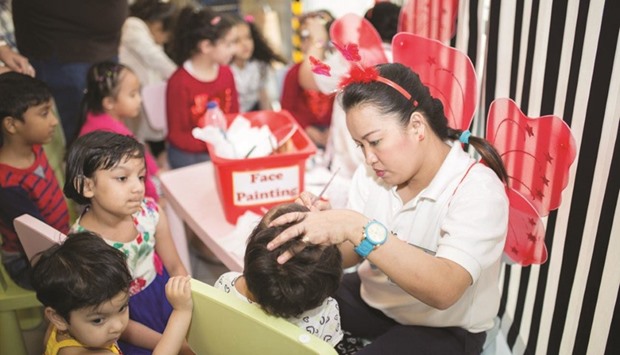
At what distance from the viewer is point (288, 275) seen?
1.21 m

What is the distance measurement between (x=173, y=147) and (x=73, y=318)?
1.72 meters

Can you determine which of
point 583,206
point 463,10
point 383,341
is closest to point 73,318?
point 383,341

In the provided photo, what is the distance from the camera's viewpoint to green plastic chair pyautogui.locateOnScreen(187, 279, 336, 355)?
3.57 ft

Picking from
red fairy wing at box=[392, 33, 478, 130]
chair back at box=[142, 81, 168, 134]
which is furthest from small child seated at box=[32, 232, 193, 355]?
chair back at box=[142, 81, 168, 134]

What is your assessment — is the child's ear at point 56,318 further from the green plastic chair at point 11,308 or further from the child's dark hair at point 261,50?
the child's dark hair at point 261,50

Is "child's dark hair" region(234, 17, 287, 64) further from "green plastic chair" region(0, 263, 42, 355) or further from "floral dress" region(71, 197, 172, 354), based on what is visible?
"green plastic chair" region(0, 263, 42, 355)

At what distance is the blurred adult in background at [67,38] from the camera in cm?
244

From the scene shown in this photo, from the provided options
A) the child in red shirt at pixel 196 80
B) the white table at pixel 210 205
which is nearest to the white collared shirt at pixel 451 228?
the white table at pixel 210 205

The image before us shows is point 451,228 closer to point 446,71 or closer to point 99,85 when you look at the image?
point 446,71

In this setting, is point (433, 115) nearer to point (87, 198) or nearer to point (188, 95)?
point (87, 198)

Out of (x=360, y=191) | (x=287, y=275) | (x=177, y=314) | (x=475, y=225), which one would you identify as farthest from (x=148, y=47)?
(x=475, y=225)

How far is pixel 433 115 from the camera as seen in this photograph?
1.43 meters

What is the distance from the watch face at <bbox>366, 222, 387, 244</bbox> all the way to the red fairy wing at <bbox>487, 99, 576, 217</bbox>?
0.52m

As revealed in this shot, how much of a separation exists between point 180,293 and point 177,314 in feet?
0.22
